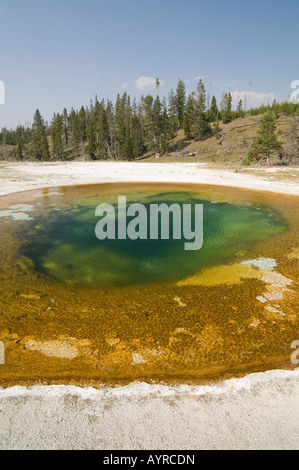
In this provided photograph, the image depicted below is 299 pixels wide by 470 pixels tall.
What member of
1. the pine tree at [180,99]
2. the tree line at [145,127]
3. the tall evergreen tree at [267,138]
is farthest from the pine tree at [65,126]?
the tall evergreen tree at [267,138]

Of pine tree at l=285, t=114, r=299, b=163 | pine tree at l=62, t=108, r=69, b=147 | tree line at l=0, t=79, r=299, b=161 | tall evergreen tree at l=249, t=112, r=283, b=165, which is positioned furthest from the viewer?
pine tree at l=62, t=108, r=69, b=147

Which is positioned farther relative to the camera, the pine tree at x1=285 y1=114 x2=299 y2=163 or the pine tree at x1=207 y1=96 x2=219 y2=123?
the pine tree at x1=207 y1=96 x2=219 y2=123

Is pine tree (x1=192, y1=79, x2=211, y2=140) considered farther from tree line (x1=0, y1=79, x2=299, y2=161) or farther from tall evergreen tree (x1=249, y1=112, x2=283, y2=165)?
tall evergreen tree (x1=249, y1=112, x2=283, y2=165)

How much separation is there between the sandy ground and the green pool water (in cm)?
298

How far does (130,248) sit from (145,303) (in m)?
3.09

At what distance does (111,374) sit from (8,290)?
10.9ft

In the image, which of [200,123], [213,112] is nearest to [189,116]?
[200,123]

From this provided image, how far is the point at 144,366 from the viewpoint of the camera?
11.8 ft

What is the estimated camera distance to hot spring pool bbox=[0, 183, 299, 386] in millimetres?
3660

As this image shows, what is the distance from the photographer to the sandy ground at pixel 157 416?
2.58 m

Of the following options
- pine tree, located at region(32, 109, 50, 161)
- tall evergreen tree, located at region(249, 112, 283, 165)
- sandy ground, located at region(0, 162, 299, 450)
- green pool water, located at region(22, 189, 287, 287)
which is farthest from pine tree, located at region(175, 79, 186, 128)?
sandy ground, located at region(0, 162, 299, 450)

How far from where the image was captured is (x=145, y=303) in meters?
5.11

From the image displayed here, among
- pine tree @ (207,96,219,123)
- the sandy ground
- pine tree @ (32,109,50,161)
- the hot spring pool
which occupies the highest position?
pine tree @ (207,96,219,123)

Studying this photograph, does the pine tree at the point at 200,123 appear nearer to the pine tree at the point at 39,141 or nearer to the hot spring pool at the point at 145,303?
the pine tree at the point at 39,141
